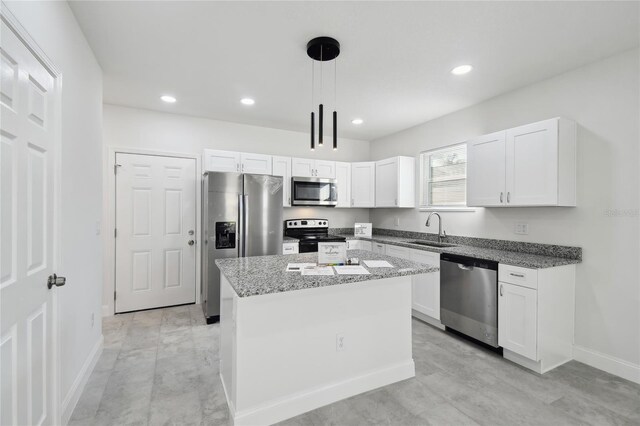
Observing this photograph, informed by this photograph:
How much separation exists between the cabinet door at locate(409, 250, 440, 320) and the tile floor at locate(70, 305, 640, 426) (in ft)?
1.81

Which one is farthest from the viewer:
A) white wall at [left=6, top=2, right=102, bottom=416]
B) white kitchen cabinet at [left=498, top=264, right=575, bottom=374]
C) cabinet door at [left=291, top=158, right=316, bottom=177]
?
cabinet door at [left=291, top=158, right=316, bottom=177]

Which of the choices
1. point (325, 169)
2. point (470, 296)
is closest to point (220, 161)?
point (325, 169)

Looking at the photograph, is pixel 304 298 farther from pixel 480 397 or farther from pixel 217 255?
pixel 217 255

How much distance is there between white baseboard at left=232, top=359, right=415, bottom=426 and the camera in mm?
1805

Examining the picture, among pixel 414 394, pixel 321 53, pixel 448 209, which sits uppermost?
pixel 321 53

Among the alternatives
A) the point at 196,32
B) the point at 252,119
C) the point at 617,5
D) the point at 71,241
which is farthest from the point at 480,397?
the point at 252,119

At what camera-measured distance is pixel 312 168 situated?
15.2 feet

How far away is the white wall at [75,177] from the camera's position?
5.65ft

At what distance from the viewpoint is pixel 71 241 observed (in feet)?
6.49

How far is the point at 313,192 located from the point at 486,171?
2306 millimetres

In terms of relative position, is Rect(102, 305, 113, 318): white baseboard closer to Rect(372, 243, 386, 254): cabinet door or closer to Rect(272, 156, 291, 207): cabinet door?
Rect(272, 156, 291, 207): cabinet door

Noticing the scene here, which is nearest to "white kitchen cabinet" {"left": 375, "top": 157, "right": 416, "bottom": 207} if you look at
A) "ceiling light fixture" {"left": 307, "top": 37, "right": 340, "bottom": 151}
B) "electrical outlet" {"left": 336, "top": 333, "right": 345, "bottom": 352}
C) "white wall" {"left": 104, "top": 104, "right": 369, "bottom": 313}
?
"white wall" {"left": 104, "top": 104, "right": 369, "bottom": 313}

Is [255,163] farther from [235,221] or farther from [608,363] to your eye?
[608,363]

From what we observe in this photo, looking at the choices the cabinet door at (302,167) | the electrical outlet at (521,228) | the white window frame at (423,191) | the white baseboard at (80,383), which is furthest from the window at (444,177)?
the white baseboard at (80,383)
